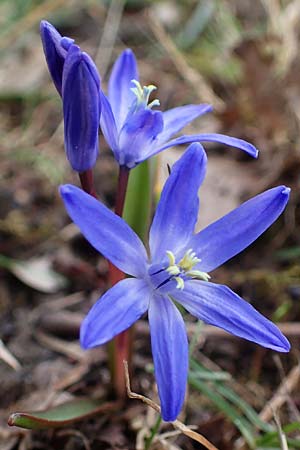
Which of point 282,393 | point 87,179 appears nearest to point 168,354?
point 87,179

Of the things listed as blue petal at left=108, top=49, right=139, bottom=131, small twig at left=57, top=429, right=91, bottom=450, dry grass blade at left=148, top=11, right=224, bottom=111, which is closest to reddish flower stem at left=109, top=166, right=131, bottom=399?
small twig at left=57, top=429, right=91, bottom=450

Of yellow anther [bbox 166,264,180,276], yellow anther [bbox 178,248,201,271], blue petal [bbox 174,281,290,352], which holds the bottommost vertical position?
blue petal [bbox 174,281,290,352]

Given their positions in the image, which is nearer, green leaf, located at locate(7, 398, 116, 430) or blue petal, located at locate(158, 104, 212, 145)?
green leaf, located at locate(7, 398, 116, 430)

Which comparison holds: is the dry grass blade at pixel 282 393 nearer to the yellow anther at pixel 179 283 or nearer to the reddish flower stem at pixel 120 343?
the reddish flower stem at pixel 120 343

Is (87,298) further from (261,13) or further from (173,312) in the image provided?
(261,13)

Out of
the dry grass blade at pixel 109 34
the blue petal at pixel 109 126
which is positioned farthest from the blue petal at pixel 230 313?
the dry grass blade at pixel 109 34

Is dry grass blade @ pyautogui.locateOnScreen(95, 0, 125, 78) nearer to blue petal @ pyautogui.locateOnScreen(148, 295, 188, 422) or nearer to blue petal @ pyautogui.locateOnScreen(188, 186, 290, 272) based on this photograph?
blue petal @ pyautogui.locateOnScreen(188, 186, 290, 272)

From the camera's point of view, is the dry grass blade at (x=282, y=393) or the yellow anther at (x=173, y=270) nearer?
the yellow anther at (x=173, y=270)

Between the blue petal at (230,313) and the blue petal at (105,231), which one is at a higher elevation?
the blue petal at (105,231)
